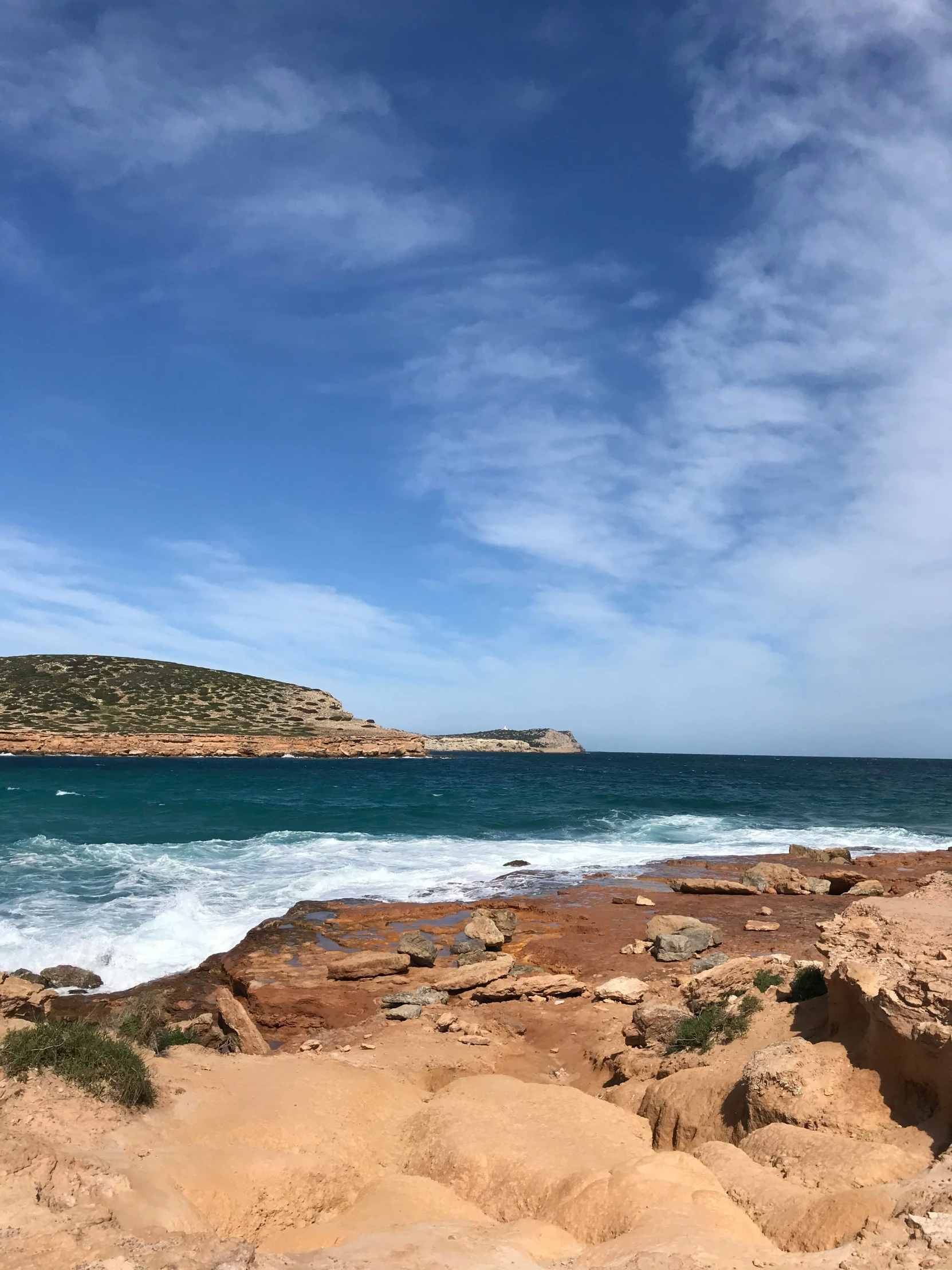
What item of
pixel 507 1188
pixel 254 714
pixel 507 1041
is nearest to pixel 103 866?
pixel 507 1041

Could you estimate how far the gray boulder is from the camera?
16.5 metres

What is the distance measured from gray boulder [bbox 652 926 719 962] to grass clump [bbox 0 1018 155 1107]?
1200cm

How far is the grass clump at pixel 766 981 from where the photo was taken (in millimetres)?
10734

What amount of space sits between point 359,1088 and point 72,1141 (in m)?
3.86

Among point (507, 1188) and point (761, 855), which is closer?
point (507, 1188)

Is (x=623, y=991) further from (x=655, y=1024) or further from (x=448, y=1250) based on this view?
(x=448, y=1250)

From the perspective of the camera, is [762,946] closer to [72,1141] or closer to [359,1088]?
[359,1088]

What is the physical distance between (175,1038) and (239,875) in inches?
636

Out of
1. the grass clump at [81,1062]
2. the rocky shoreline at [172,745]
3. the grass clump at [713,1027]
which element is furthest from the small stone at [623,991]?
the rocky shoreline at [172,745]

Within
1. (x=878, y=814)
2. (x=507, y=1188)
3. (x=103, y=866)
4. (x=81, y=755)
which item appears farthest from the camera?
(x=81, y=755)

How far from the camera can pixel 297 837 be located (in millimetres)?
33250

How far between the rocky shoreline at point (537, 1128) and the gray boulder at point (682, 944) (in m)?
2.56

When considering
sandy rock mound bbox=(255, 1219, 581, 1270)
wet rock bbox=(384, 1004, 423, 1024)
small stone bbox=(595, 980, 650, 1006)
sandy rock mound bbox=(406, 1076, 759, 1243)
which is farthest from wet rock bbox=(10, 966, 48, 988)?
sandy rock mound bbox=(255, 1219, 581, 1270)

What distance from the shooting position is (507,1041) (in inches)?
487
